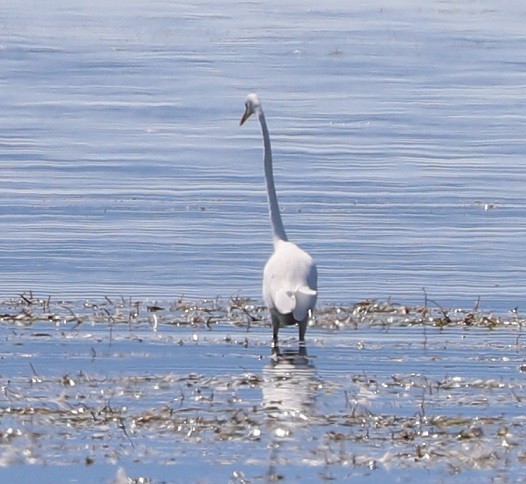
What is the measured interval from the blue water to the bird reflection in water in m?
2.86

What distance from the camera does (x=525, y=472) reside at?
27.9 feet

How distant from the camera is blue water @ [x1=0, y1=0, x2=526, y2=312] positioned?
55.5ft

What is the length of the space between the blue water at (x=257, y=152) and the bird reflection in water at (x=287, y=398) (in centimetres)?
286

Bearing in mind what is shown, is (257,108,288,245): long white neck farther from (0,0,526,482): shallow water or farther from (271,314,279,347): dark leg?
(271,314,279,347): dark leg

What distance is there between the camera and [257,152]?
2752 cm

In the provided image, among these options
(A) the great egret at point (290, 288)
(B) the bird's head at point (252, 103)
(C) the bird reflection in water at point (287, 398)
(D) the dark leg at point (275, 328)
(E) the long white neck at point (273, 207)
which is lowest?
(C) the bird reflection in water at point (287, 398)

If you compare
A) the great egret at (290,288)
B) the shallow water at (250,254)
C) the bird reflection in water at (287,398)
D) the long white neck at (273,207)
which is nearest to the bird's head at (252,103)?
the long white neck at (273,207)

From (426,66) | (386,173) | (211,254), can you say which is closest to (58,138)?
(386,173)

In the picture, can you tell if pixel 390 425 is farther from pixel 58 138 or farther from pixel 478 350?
pixel 58 138

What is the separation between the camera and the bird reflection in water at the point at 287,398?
9.06 meters

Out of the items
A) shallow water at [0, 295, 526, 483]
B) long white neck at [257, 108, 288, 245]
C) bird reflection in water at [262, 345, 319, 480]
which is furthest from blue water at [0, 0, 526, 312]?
bird reflection in water at [262, 345, 319, 480]

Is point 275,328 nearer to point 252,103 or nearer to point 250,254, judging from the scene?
point 252,103

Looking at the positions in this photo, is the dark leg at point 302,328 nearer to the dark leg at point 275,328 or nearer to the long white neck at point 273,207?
the dark leg at point 275,328

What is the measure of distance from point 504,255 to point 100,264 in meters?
3.92
